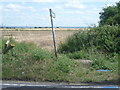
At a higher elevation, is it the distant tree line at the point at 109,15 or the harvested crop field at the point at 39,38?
the distant tree line at the point at 109,15

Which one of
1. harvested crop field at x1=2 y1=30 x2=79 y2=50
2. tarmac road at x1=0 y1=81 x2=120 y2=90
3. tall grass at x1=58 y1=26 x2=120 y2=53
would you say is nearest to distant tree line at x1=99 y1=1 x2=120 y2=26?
tall grass at x1=58 y1=26 x2=120 y2=53

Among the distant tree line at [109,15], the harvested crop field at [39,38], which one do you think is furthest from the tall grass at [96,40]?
the distant tree line at [109,15]

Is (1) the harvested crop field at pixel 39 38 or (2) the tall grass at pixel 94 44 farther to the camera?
(1) the harvested crop field at pixel 39 38

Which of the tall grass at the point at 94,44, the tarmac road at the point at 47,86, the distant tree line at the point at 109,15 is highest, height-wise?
the distant tree line at the point at 109,15

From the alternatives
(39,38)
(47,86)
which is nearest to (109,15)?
(39,38)

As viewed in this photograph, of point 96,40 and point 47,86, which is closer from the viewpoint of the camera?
point 47,86

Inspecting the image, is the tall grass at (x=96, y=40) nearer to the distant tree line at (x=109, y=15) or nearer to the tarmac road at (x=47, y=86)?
the distant tree line at (x=109, y=15)

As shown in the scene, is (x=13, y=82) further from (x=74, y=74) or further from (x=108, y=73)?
(x=108, y=73)

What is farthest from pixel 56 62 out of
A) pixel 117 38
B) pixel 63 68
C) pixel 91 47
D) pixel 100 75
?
pixel 117 38

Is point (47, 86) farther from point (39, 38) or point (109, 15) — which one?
point (39, 38)

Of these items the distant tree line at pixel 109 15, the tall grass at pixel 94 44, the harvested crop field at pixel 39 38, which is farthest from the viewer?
the harvested crop field at pixel 39 38

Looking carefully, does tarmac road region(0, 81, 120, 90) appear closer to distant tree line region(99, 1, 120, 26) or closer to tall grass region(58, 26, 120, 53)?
tall grass region(58, 26, 120, 53)

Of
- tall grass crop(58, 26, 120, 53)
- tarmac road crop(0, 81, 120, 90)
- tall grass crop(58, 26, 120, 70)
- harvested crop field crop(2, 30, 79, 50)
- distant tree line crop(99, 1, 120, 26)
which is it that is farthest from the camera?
harvested crop field crop(2, 30, 79, 50)

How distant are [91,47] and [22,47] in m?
3.20
